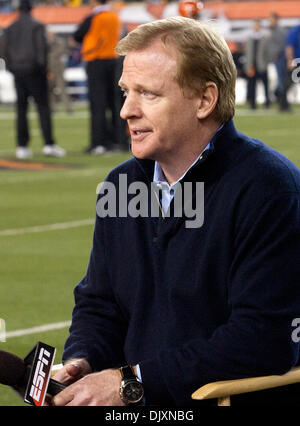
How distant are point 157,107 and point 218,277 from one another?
21.4 inches

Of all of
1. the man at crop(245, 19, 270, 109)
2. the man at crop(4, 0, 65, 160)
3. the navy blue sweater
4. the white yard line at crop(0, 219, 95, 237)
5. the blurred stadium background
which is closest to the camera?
the navy blue sweater

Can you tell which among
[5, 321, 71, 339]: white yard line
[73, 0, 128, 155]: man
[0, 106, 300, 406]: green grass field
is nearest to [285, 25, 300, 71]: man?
[0, 106, 300, 406]: green grass field

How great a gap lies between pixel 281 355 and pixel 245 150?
2.05ft

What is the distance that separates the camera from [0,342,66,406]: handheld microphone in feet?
10.4

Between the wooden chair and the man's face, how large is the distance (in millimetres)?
739

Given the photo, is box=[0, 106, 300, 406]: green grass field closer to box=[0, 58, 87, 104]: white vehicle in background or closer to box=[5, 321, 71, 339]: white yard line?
box=[5, 321, 71, 339]: white yard line

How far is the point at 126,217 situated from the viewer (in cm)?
372

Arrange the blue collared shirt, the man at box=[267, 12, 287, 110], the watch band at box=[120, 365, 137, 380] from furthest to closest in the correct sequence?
1. the man at box=[267, 12, 287, 110]
2. the blue collared shirt
3. the watch band at box=[120, 365, 137, 380]

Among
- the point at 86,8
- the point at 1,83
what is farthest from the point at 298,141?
the point at 86,8

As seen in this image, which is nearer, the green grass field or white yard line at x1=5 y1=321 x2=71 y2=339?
white yard line at x1=5 y1=321 x2=71 y2=339

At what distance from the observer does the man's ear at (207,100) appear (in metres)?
3.50

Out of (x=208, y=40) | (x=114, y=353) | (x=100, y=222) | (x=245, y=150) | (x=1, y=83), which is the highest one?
(x=208, y=40)

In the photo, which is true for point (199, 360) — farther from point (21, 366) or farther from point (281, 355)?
point (21, 366)

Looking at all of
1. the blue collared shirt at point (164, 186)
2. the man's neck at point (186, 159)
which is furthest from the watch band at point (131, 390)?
the man's neck at point (186, 159)
